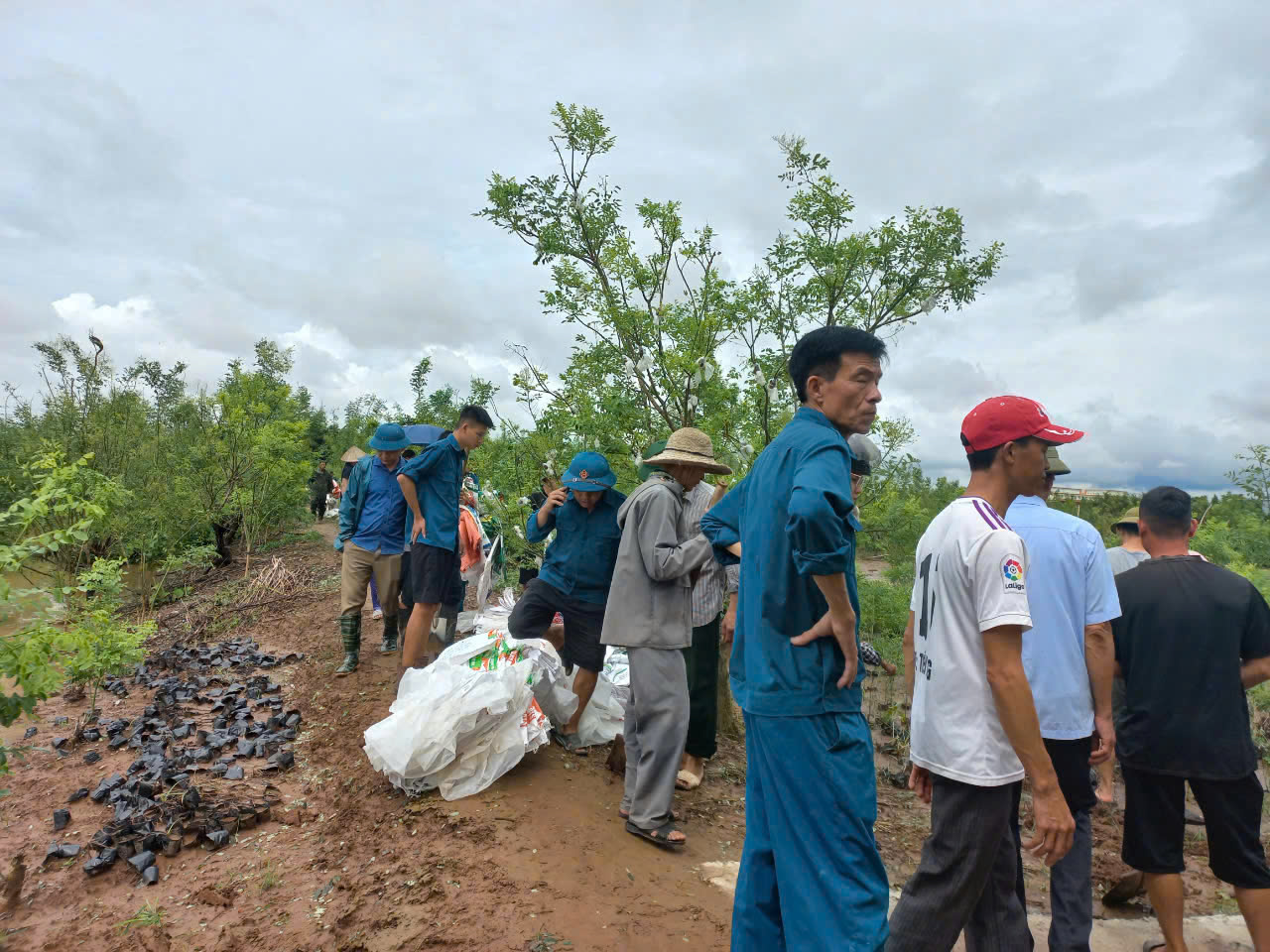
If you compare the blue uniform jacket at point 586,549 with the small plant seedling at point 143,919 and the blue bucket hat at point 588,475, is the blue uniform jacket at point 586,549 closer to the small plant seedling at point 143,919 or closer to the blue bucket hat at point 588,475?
the blue bucket hat at point 588,475

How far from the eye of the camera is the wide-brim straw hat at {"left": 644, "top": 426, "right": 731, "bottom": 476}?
3.36 m

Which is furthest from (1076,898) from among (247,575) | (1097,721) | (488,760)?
(247,575)

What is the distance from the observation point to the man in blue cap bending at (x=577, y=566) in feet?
12.5

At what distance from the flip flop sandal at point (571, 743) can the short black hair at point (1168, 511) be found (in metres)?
2.94

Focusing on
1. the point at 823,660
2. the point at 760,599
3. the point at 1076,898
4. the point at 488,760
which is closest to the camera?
the point at 823,660

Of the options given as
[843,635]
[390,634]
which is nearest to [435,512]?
[390,634]

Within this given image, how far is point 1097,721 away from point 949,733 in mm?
991

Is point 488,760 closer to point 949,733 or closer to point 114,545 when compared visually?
point 949,733

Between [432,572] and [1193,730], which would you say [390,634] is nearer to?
[432,572]

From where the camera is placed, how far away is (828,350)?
2.12 metres

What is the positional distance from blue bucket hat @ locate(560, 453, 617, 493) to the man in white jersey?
1882 millimetres

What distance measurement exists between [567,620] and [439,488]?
1.46m

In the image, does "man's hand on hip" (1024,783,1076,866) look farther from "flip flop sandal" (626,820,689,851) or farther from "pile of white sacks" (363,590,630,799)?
"pile of white sacks" (363,590,630,799)

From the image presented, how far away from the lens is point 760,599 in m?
2.12
